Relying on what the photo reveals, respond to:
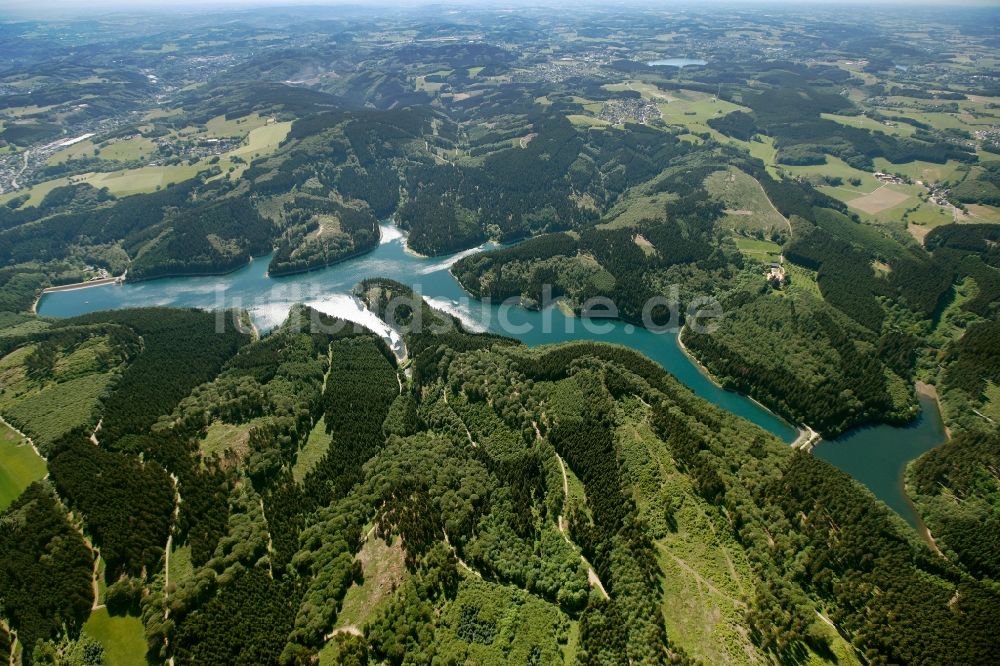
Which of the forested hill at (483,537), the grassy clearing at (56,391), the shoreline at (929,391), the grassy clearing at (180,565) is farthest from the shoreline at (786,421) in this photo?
the grassy clearing at (56,391)

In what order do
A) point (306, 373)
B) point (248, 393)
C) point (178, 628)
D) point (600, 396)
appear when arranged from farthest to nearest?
point (306, 373) < point (248, 393) < point (600, 396) < point (178, 628)

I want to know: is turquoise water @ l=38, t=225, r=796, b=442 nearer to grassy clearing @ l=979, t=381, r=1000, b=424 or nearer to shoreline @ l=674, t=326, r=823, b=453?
shoreline @ l=674, t=326, r=823, b=453

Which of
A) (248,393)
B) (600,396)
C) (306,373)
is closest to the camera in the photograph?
(600,396)

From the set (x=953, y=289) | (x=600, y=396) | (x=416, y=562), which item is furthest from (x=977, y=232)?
(x=416, y=562)

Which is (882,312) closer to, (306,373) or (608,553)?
(608,553)

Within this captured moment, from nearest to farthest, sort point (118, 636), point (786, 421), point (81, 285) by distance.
A: point (118, 636) < point (786, 421) < point (81, 285)

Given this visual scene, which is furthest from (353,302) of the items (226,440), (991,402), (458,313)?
(991,402)

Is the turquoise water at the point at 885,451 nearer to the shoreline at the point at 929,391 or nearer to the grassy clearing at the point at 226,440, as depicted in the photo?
the shoreline at the point at 929,391

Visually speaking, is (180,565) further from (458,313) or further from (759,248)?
(759,248)
